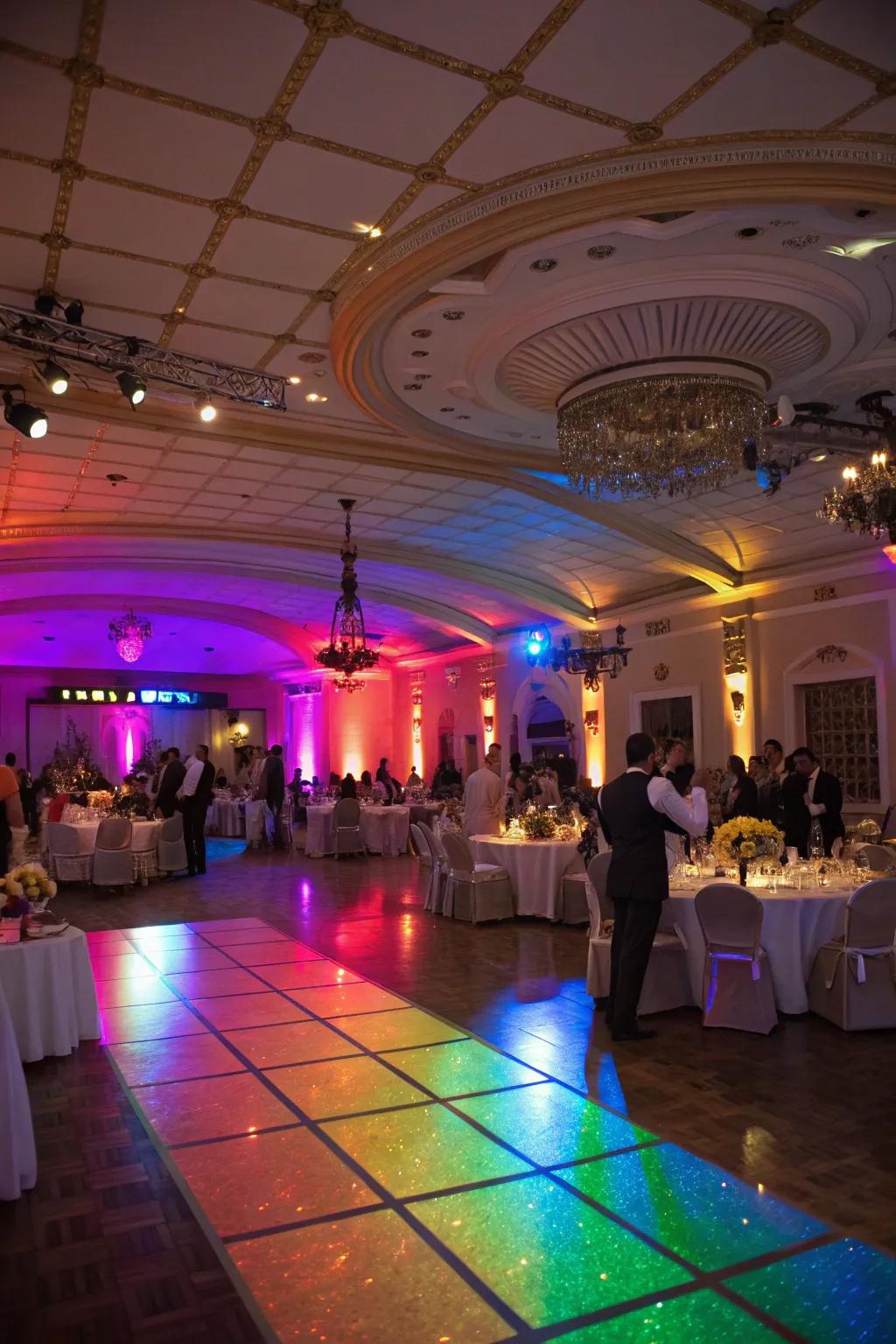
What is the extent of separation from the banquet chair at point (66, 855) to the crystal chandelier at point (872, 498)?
27.3 feet

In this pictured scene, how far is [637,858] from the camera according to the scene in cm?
520

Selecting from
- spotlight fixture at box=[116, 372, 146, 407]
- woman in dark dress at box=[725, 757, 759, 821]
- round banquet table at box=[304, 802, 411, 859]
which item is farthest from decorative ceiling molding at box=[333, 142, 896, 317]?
round banquet table at box=[304, 802, 411, 859]

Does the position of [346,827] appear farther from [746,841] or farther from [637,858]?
[637,858]

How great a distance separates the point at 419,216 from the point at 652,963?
425 cm

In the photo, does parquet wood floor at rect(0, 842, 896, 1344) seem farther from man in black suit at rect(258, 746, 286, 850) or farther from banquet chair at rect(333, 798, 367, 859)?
man in black suit at rect(258, 746, 286, 850)

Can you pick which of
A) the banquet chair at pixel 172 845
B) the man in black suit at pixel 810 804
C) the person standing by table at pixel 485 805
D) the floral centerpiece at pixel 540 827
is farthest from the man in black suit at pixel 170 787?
the man in black suit at pixel 810 804

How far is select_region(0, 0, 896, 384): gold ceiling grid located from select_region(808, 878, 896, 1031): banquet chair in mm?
3691

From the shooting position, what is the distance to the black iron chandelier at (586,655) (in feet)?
47.1

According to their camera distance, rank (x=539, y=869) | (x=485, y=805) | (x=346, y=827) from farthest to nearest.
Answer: (x=346, y=827) → (x=485, y=805) → (x=539, y=869)

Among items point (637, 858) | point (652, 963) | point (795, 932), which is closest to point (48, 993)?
point (637, 858)

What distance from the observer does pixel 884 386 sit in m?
7.62

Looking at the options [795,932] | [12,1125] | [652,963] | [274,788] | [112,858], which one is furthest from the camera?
[274,788]

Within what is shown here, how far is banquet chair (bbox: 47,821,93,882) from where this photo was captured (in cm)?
1080

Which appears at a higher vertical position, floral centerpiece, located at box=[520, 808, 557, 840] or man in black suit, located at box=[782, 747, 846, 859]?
man in black suit, located at box=[782, 747, 846, 859]
